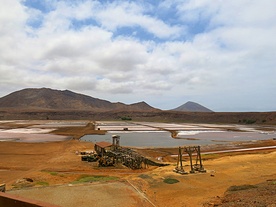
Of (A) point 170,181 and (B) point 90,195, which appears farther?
(A) point 170,181

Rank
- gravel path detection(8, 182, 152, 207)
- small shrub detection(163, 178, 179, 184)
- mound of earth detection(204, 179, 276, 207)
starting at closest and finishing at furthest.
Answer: mound of earth detection(204, 179, 276, 207), gravel path detection(8, 182, 152, 207), small shrub detection(163, 178, 179, 184)

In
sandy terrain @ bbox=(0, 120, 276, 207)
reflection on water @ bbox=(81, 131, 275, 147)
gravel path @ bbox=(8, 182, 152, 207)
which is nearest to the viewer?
gravel path @ bbox=(8, 182, 152, 207)

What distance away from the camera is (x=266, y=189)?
12.7 m

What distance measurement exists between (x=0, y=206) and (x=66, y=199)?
7.70 m

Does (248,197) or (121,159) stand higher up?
(248,197)

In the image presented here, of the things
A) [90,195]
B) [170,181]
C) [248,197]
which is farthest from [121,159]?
[248,197]

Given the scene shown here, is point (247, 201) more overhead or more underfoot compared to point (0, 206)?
more underfoot

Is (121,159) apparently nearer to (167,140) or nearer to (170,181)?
(170,181)

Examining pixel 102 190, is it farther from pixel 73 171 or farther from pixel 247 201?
pixel 73 171

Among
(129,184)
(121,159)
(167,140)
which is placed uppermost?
(167,140)

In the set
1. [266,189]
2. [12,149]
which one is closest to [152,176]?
[266,189]

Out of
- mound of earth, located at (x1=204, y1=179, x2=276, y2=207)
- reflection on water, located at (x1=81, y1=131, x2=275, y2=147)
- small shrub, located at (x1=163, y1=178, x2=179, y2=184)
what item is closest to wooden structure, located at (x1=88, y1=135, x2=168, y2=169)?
small shrub, located at (x1=163, y1=178, x2=179, y2=184)

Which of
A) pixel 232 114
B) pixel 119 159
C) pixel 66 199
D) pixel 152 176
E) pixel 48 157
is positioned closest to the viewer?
pixel 66 199

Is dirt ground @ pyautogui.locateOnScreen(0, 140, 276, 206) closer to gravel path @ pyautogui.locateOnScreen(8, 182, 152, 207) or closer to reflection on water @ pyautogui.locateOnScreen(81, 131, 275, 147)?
gravel path @ pyautogui.locateOnScreen(8, 182, 152, 207)
